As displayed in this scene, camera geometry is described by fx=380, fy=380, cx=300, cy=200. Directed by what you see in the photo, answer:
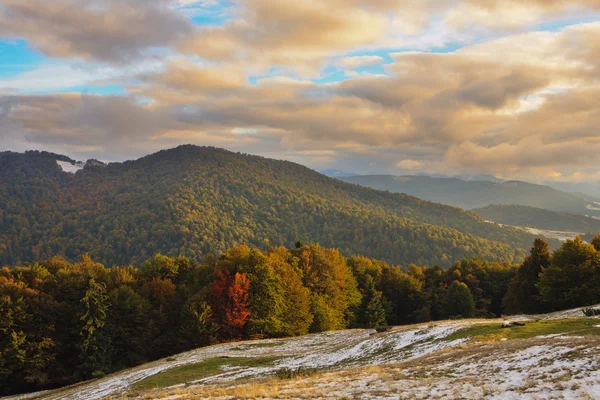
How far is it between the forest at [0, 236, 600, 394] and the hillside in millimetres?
14009

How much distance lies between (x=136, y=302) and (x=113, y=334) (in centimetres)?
581

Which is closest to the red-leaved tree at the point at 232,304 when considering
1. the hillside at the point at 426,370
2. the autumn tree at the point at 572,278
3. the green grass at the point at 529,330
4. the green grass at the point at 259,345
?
the green grass at the point at 259,345

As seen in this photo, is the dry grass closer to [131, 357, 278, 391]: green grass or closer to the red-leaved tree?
[131, 357, 278, 391]: green grass

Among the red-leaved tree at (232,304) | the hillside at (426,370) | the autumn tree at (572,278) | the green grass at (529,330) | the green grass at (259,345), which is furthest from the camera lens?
the red-leaved tree at (232,304)

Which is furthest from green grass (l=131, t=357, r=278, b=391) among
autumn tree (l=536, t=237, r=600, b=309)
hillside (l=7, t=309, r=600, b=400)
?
autumn tree (l=536, t=237, r=600, b=309)

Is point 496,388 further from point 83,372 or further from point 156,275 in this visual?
point 156,275

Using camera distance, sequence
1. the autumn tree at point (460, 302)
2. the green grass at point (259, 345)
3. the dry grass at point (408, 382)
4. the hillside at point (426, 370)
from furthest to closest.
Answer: the autumn tree at point (460, 302)
the green grass at point (259, 345)
the hillside at point (426, 370)
the dry grass at point (408, 382)

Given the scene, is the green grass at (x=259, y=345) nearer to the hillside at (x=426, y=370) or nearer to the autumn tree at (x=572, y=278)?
the hillside at (x=426, y=370)

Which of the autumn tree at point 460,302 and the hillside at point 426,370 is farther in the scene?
the autumn tree at point 460,302

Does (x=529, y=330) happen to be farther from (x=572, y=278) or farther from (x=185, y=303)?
(x=185, y=303)

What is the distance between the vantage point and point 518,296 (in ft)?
240

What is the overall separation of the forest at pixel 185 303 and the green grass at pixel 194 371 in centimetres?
1632

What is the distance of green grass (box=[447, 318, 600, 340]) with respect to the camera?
84.3ft

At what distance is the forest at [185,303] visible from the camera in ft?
186
